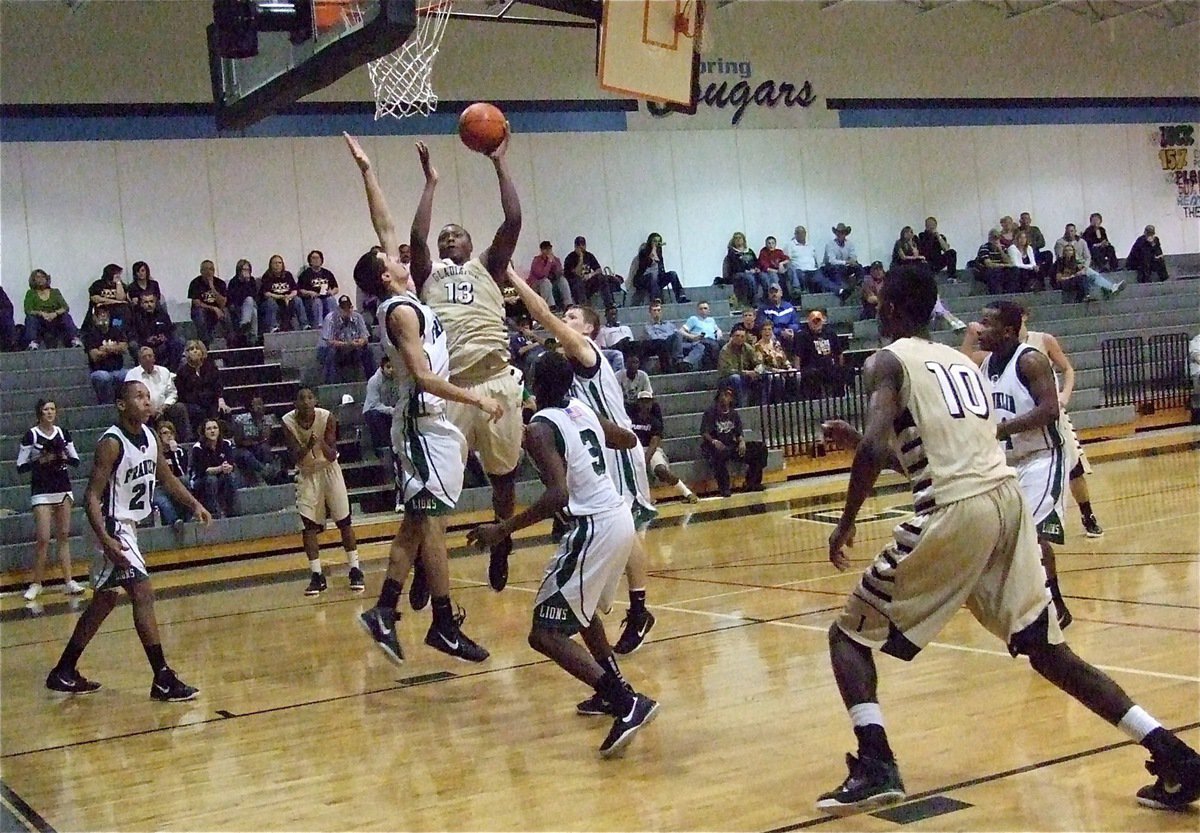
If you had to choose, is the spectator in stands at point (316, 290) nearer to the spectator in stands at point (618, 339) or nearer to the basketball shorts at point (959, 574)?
the spectator in stands at point (618, 339)

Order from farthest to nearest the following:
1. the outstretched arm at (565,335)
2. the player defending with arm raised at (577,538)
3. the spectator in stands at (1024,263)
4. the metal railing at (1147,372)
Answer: the spectator in stands at (1024,263), the metal railing at (1147,372), the outstretched arm at (565,335), the player defending with arm raised at (577,538)

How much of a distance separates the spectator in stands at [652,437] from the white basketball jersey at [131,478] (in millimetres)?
7739

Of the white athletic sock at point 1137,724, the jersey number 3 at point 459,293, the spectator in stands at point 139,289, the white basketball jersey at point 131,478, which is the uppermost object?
the spectator in stands at point 139,289

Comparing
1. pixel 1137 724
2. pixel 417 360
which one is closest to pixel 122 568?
pixel 417 360

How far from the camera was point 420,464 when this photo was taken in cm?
639

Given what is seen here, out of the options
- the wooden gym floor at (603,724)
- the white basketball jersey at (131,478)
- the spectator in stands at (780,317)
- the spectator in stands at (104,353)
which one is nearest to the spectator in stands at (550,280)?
the spectator in stands at (780,317)

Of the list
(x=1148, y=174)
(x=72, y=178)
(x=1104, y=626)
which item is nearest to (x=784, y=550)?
(x=1104, y=626)

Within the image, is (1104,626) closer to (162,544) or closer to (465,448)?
(465,448)

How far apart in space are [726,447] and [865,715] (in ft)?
36.3

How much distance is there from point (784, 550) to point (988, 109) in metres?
16.8

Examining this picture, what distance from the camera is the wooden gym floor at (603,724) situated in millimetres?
4211

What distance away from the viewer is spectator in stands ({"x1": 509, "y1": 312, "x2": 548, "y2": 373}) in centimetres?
1469

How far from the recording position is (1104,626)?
21.1 feet

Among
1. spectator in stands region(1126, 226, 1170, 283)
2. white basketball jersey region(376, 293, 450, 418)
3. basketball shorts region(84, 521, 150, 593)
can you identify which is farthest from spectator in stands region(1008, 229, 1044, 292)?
basketball shorts region(84, 521, 150, 593)
